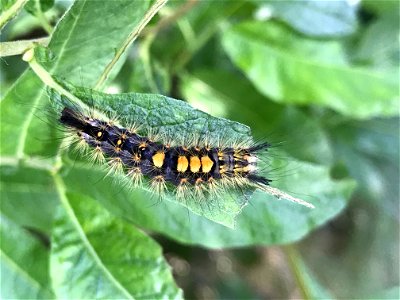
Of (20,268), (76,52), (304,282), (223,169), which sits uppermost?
(76,52)

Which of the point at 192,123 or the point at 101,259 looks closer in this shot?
the point at 192,123

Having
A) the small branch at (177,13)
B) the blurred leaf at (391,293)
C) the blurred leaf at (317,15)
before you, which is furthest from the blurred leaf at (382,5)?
the blurred leaf at (391,293)

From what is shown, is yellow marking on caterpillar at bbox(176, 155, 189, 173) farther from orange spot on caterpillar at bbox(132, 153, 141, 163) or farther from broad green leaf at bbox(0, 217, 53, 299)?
broad green leaf at bbox(0, 217, 53, 299)

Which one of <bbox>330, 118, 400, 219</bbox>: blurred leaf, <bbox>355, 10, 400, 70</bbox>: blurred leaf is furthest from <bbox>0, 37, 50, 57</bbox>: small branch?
<bbox>330, 118, 400, 219</bbox>: blurred leaf

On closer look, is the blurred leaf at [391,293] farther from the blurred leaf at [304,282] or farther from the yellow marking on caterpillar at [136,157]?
the yellow marking on caterpillar at [136,157]

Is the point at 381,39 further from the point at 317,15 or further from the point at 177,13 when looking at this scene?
the point at 177,13

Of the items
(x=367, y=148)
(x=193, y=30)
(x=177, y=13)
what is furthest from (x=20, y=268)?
(x=367, y=148)

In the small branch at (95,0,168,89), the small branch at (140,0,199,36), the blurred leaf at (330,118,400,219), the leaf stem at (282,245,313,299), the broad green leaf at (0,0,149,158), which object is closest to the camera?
the small branch at (95,0,168,89)
